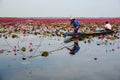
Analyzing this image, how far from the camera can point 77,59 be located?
7969 millimetres

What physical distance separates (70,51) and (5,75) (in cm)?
378

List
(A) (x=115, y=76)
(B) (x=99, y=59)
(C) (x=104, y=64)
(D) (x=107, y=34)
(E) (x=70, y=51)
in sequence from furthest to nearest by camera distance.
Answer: (D) (x=107, y=34), (E) (x=70, y=51), (B) (x=99, y=59), (C) (x=104, y=64), (A) (x=115, y=76)

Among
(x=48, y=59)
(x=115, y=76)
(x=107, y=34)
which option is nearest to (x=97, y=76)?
(x=115, y=76)

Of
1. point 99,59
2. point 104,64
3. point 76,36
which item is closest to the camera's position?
point 104,64

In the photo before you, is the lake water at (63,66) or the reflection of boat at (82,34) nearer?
the lake water at (63,66)

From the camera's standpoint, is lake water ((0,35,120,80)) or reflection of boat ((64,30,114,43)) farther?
reflection of boat ((64,30,114,43))

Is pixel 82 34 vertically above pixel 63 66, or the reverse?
pixel 63 66

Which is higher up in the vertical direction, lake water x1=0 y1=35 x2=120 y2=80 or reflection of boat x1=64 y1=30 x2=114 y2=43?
lake water x1=0 y1=35 x2=120 y2=80

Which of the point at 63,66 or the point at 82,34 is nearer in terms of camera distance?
the point at 63,66

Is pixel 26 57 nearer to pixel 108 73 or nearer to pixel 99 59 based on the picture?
pixel 99 59

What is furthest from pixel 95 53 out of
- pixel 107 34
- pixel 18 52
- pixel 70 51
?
pixel 107 34

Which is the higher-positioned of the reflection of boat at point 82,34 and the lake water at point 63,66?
the lake water at point 63,66

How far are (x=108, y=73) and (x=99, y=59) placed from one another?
5.72 ft

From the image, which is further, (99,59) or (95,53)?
(95,53)
